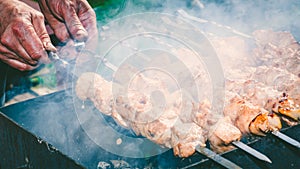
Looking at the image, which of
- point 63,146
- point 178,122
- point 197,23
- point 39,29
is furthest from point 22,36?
point 197,23

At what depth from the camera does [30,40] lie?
2625 millimetres

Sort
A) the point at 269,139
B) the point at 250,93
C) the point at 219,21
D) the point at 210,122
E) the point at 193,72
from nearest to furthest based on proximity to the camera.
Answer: the point at 269,139
the point at 210,122
the point at 250,93
the point at 193,72
the point at 219,21

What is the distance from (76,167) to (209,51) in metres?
2.04

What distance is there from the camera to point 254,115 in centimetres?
244

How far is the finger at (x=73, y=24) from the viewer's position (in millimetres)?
3080

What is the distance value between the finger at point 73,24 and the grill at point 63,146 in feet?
1.84

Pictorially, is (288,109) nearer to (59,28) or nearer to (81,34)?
(81,34)

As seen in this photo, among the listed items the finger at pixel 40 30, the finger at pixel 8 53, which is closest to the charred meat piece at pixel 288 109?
the finger at pixel 40 30

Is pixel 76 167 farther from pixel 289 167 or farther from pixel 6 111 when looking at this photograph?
pixel 289 167

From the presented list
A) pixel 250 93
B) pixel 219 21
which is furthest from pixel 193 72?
pixel 219 21

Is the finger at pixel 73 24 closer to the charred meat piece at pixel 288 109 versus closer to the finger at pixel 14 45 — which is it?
the finger at pixel 14 45

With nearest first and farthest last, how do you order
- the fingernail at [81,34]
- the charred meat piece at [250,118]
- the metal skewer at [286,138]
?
1. the metal skewer at [286,138]
2. the charred meat piece at [250,118]
3. the fingernail at [81,34]

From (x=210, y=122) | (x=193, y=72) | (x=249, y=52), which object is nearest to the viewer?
(x=210, y=122)

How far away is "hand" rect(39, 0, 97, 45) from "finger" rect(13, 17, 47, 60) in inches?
26.5
